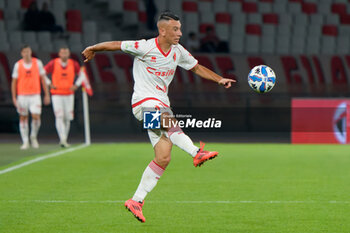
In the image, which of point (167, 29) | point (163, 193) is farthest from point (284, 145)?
point (167, 29)

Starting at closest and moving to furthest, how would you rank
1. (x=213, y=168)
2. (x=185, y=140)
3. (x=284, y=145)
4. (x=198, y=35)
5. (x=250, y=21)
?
(x=185, y=140)
(x=213, y=168)
(x=284, y=145)
(x=198, y=35)
(x=250, y=21)

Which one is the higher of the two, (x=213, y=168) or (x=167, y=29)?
(x=167, y=29)

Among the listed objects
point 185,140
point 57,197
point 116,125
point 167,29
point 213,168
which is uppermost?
point 167,29

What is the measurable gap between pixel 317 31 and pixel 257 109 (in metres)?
5.32

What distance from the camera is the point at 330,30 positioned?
2528 cm

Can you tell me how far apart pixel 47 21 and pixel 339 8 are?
1140 centimetres

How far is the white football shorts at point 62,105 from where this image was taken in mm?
15797

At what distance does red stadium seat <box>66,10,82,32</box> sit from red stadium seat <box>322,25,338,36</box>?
28.9ft

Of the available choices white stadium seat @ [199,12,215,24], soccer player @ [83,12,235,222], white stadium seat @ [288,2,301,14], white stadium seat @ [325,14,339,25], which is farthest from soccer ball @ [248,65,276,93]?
white stadium seat @ [325,14,339,25]

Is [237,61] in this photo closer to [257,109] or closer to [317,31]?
[257,109]

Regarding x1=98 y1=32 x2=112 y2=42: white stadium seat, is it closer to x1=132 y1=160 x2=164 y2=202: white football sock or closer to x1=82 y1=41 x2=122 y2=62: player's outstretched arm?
x1=82 y1=41 x2=122 y2=62: player's outstretched arm

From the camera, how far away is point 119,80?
21.0 metres

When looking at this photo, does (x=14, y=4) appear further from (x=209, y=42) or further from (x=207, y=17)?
(x=207, y=17)

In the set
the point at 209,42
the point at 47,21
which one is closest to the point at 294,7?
the point at 209,42
